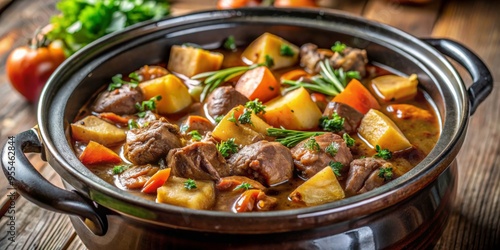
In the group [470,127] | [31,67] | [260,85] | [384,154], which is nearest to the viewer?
[384,154]

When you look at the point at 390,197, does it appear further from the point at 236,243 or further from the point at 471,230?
the point at 471,230

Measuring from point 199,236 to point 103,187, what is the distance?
1.27 feet

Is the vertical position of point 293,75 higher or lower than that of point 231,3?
higher

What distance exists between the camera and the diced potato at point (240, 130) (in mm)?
2994

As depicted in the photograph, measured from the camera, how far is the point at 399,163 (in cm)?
291

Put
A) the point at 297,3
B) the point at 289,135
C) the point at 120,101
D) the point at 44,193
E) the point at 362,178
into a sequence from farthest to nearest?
the point at 297,3
the point at 120,101
the point at 289,135
the point at 362,178
the point at 44,193

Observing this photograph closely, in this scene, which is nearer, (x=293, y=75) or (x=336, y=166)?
(x=336, y=166)

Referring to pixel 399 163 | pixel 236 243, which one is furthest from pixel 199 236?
pixel 399 163

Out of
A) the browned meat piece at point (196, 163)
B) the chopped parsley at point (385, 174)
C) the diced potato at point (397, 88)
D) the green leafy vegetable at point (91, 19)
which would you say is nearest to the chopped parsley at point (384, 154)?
the chopped parsley at point (385, 174)

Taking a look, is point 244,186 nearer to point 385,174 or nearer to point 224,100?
point 385,174

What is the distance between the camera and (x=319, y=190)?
2.68 m

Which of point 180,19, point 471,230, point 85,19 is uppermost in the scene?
point 180,19

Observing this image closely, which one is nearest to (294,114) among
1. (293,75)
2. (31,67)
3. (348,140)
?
(348,140)

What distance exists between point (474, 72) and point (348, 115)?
0.63 metres
